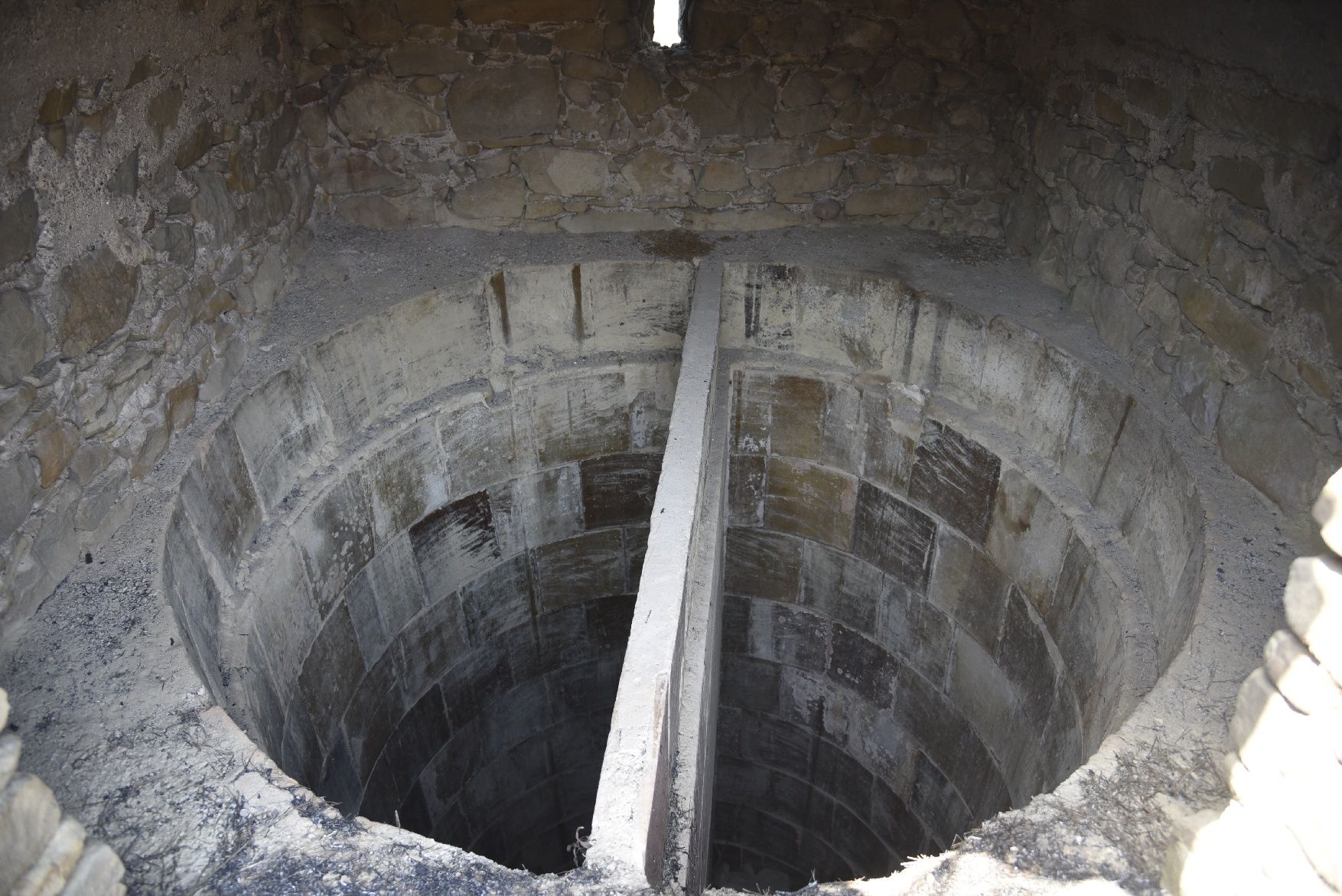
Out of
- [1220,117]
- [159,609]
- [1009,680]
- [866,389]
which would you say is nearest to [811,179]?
[866,389]

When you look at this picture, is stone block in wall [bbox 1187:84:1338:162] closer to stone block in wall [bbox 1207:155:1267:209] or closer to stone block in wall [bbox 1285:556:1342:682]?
stone block in wall [bbox 1207:155:1267:209]

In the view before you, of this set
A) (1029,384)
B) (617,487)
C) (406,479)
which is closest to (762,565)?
(617,487)

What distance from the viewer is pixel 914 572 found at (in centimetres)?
460

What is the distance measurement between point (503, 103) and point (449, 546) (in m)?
2.20

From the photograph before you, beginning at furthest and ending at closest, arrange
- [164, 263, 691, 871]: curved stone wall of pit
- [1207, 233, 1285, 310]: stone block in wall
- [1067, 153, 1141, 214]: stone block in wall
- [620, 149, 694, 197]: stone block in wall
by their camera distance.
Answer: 1. [620, 149, 694, 197]: stone block in wall
2. [1067, 153, 1141, 214]: stone block in wall
3. [164, 263, 691, 871]: curved stone wall of pit
4. [1207, 233, 1285, 310]: stone block in wall

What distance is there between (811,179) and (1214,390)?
226cm

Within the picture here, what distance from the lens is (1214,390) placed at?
10.4 ft

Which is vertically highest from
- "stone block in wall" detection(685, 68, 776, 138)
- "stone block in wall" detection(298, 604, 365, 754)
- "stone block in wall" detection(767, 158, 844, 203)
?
"stone block in wall" detection(685, 68, 776, 138)

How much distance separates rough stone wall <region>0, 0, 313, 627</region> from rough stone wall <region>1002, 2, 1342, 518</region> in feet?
11.5

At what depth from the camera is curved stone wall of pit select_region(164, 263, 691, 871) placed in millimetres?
3428

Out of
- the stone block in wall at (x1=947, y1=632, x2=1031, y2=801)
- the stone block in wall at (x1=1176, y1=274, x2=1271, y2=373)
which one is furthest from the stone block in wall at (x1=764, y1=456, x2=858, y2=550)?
the stone block in wall at (x1=1176, y1=274, x2=1271, y2=373)

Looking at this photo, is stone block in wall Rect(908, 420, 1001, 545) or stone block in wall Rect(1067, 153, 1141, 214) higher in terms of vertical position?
stone block in wall Rect(1067, 153, 1141, 214)

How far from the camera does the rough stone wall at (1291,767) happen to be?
1560mm

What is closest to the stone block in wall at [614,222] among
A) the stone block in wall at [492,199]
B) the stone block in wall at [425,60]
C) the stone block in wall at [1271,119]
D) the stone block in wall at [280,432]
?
the stone block in wall at [492,199]
